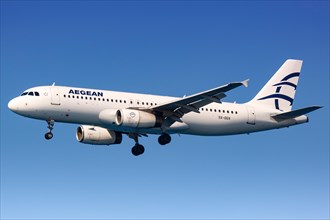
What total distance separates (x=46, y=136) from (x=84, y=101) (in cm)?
378

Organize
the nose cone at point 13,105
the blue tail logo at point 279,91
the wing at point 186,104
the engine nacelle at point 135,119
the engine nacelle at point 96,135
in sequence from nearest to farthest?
1. the wing at point 186,104
2. the engine nacelle at point 135,119
3. the nose cone at point 13,105
4. the engine nacelle at point 96,135
5. the blue tail logo at point 279,91

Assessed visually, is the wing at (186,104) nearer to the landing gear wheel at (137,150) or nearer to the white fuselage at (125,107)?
the white fuselage at (125,107)

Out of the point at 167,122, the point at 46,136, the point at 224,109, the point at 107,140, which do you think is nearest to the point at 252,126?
the point at 224,109

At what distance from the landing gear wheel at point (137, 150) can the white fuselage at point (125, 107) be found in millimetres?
3714

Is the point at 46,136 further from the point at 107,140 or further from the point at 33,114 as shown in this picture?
the point at 107,140

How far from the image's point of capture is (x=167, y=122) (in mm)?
52688

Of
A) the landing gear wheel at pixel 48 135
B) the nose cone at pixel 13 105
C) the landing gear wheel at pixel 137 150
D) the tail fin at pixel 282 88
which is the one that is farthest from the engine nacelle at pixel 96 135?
the tail fin at pixel 282 88

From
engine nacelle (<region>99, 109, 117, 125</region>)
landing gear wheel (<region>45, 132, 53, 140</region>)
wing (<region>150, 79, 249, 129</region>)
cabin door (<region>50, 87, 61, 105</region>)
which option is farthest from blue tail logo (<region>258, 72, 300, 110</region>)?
landing gear wheel (<region>45, 132, 53, 140</region>)

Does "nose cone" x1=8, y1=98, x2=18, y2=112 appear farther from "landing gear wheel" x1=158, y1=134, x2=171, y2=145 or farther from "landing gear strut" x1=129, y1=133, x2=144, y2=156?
"landing gear wheel" x1=158, y1=134, x2=171, y2=145

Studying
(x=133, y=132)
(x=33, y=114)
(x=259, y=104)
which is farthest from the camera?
(x=259, y=104)

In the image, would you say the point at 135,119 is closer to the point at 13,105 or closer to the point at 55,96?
the point at 55,96

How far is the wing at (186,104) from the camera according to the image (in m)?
48.8

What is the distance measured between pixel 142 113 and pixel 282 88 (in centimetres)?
1525

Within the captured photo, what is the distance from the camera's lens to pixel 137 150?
187ft
